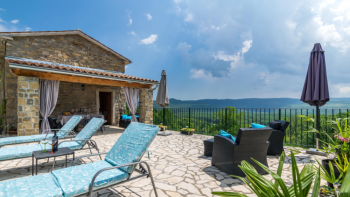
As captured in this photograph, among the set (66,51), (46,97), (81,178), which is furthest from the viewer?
(66,51)

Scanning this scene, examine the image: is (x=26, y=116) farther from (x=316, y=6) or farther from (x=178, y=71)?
(x=178, y=71)

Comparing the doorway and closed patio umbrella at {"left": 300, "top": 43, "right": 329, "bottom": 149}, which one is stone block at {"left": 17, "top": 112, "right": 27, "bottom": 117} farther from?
closed patio umbrella at {"left": 300, "top": 43, "right": 329, "bottom": 149}

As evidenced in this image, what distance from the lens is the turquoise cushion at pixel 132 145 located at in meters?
2.11

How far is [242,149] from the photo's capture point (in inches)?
107

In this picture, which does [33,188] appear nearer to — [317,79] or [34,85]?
[34,85]

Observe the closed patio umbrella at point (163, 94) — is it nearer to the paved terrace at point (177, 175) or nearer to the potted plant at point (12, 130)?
the paved terrace at point (177, 175)

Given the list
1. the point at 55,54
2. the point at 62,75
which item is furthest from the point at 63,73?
the point at 55,54

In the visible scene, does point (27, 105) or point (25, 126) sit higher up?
point (27, 105)

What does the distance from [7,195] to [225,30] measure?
1573 cm

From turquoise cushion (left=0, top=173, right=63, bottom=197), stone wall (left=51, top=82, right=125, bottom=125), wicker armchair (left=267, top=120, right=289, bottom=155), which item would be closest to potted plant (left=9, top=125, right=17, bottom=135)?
stone wall (left=51, top=82, right=125, bottom=125)

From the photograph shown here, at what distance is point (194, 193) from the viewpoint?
2314 millimetres

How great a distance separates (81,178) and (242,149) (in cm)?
225

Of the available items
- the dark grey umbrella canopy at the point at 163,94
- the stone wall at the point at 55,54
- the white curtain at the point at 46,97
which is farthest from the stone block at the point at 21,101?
the dark grey umbrella canopy at the point at 163,94

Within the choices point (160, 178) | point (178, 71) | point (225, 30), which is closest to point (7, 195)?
point (160, 178)
